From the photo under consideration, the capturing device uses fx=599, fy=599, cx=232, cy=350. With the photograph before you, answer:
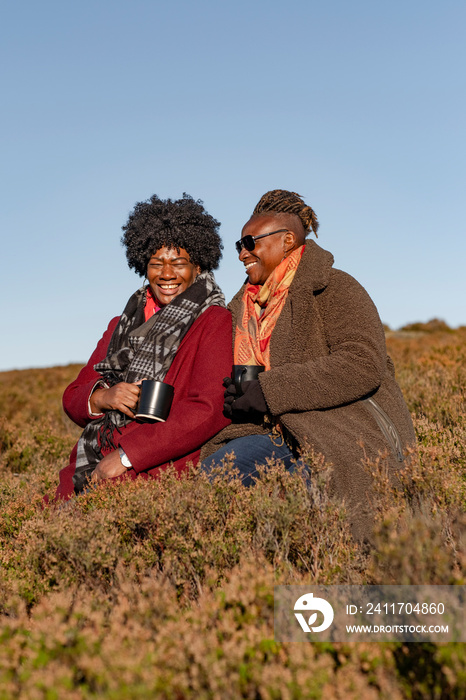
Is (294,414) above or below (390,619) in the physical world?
above

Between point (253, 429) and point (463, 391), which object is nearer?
point (253, 429)

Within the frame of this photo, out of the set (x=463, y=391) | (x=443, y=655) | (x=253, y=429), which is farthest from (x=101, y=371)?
(x=463, y=391)

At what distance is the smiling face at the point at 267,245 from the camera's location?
3957 millimetres

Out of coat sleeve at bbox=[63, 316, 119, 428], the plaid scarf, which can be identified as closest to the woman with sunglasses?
the plaid scarf

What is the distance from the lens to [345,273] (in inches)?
148

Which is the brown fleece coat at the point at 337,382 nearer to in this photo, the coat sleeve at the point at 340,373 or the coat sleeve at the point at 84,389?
the coat sleeve at the point at 340,373

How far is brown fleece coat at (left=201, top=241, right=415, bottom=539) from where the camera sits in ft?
11.1

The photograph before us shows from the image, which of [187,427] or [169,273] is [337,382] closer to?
[187,427]

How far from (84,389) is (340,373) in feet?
6.03

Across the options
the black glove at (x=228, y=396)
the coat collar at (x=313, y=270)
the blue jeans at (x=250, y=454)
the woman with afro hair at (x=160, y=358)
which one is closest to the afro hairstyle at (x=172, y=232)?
the woman with afro hair at (x=160, y=358)

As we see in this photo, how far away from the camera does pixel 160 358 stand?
13.0ft

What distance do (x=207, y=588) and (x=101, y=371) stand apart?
210 centimetres

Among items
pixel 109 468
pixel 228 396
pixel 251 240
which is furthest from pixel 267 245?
pixel 109 468

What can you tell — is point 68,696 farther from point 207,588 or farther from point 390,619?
point 390,619
